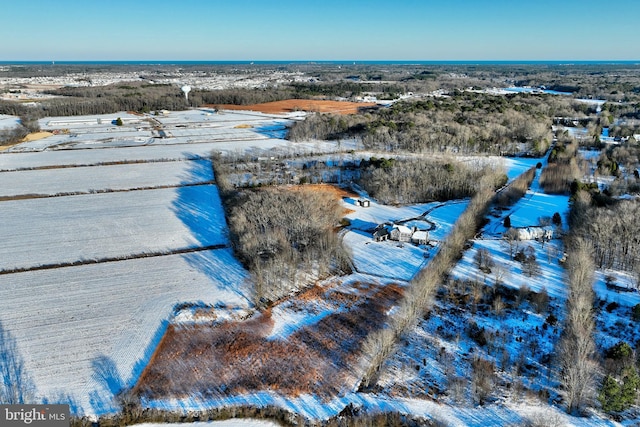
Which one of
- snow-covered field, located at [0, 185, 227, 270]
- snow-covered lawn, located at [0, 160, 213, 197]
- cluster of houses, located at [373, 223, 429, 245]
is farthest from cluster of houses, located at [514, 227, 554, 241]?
snow-covered lawn, located at [0, 160, 213, 197]

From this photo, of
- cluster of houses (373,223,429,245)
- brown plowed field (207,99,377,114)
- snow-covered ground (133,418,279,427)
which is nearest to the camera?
snow-covered ground (133,418,279,427)

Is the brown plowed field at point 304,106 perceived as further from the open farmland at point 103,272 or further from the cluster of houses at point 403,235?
the cluster of houses at point 403,235

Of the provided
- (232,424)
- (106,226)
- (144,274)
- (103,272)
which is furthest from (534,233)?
(106,226)

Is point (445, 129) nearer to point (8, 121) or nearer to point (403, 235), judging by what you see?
point (403, 235)

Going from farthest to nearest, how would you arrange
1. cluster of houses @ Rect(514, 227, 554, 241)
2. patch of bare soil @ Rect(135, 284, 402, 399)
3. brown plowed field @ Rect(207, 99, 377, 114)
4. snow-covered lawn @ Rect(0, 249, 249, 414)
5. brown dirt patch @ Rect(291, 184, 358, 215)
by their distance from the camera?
brown plowed field @ Rect(207, 99, 377, 114) < brown dirt patch @ Rect(291, 184, 358, 215) < cluster of houses @ Rect(514, 227, 554, 241) < snow-covered lawn @ Rect(0, 249, 249, 414) < patch of bare soil @ Rect(135, 284, 402, 399)

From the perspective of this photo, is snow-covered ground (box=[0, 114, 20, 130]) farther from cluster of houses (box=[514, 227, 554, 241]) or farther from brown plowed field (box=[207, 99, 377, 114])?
cluster of houses (box=[514, 227, 554, 241])

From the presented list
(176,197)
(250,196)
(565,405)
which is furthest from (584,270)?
(176,197)

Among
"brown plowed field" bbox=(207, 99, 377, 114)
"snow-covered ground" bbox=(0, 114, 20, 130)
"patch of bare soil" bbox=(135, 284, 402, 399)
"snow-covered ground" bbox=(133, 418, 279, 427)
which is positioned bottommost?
"snow-covered ground" bbox=(133, 418, 279, 427)
